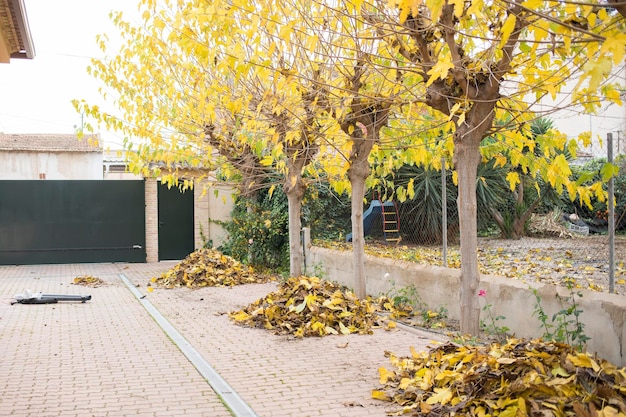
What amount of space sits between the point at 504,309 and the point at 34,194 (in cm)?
1623

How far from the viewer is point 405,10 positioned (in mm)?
3832

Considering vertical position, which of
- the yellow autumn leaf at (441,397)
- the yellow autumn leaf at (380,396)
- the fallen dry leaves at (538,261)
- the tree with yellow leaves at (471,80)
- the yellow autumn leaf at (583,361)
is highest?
the tree with yellow leaves at (471,80)

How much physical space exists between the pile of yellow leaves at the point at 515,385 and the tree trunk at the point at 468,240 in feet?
4.37

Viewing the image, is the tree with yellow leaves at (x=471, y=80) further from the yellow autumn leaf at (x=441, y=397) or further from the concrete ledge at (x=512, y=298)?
the yellow autumn leaf at (x=441, y=397)

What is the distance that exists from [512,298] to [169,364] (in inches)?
160

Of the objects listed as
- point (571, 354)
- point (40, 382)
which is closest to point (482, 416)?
point (571, 354)

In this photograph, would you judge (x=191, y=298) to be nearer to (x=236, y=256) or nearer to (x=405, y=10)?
(x=236, y=256)

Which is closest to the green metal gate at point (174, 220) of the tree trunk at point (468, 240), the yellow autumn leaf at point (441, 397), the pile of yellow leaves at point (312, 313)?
the pile of yellow leaves at point (312, 313)

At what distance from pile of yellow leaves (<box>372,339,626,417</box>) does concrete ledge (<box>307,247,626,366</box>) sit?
4.09 ft

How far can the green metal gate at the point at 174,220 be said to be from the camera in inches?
807

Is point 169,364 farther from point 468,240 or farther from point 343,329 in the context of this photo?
point 468,240

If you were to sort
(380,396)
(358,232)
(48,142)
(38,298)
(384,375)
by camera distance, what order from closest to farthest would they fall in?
(380,396), (384,375), (358,232), (38,298), (48,142)

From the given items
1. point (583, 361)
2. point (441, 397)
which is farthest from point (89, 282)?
point (583, 361)

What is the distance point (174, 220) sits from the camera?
20.6m
